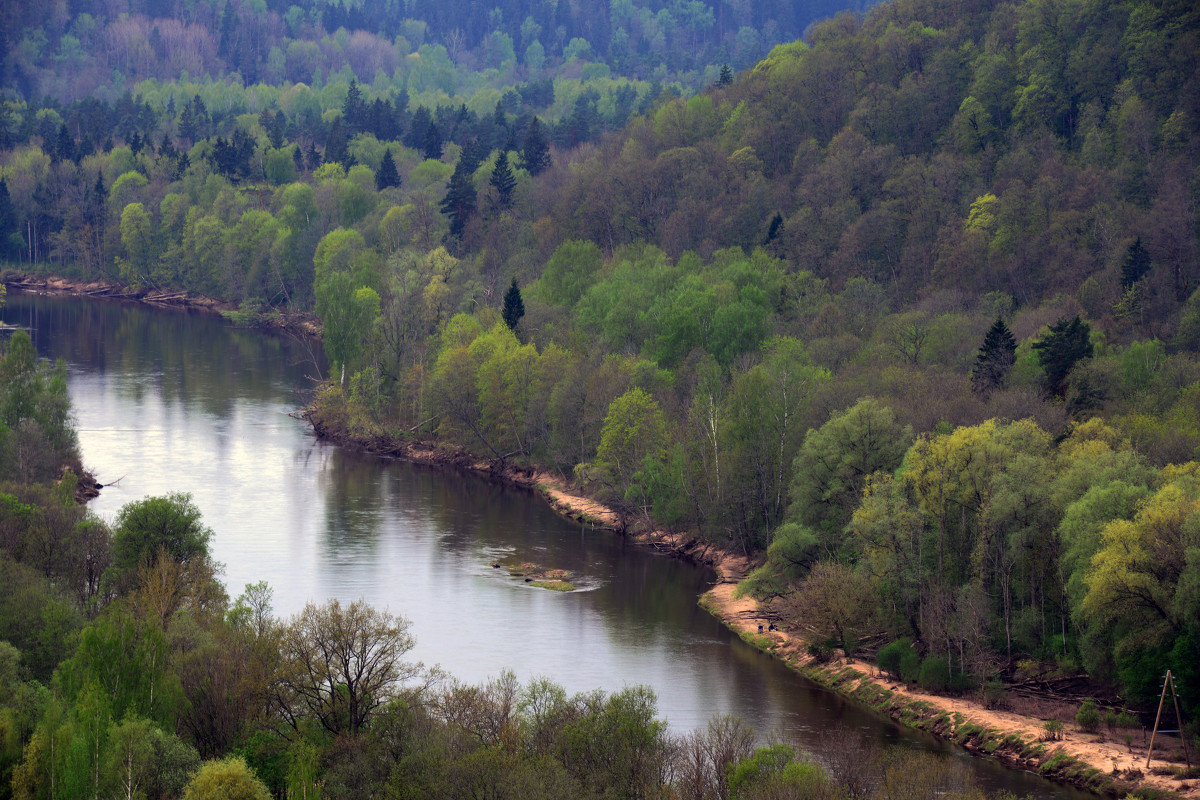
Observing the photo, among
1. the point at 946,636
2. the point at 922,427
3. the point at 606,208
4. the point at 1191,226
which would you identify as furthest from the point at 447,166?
the point at 946,636

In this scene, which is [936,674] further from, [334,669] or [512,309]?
[512,309]

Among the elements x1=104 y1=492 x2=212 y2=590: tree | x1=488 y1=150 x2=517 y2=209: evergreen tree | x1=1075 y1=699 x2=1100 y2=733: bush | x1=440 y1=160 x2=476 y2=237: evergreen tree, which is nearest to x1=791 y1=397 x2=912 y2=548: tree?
x1=1075 y1=699 x2=1100 y2=733: bush

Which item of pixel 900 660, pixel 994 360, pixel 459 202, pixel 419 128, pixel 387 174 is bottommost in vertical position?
pixel 900 660

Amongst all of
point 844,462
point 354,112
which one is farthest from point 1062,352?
point 354,112

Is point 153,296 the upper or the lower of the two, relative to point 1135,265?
upper

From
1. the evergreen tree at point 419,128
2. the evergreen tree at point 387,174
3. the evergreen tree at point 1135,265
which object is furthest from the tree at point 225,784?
the evergreen tree at point 419,128

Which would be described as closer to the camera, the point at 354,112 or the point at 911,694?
the point at 911,694

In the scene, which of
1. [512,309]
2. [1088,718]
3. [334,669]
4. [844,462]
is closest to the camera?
[334,669]

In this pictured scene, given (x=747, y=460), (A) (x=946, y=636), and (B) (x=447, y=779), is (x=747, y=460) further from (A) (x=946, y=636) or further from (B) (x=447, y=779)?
(B) (x=447, y=779)

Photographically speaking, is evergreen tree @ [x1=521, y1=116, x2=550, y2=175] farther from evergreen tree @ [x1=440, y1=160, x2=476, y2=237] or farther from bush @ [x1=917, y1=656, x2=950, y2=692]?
bush @ [x1=917, y1=656, x2=950, y2=692]
